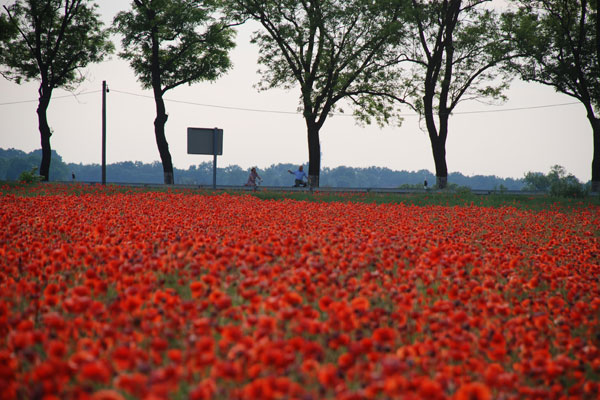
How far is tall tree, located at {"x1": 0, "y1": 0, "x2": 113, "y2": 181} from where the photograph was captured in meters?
33.0

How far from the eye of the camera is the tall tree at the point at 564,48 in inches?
1168

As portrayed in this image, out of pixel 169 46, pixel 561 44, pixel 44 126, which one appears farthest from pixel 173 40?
pixel 561 44

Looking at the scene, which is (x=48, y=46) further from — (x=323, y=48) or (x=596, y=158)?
(x=596, y=158)

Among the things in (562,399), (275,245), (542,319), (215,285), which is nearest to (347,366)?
(562,399)

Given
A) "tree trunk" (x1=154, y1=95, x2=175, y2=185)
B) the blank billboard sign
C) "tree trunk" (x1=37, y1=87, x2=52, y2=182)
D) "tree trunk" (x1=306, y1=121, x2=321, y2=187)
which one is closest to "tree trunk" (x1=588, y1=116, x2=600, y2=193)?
"tree trunk" (x1=306, y1=121, x2=321, y2=187)

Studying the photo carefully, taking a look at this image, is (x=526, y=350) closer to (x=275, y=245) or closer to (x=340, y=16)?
(x=275, y=245)

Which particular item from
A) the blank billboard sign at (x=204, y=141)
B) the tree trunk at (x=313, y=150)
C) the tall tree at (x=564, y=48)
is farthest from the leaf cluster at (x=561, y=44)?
the blank billboard sign at (x=204, y=141)

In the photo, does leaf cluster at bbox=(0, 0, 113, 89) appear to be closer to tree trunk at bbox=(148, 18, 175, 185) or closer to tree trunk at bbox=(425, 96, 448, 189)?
tree trunk at bbox=(148, 18, 175, 185)

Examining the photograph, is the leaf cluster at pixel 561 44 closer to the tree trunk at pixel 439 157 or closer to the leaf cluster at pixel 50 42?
the tree trunk at pixel 439 157

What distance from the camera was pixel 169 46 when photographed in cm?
3209

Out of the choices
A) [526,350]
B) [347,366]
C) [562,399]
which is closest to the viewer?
[347,366]

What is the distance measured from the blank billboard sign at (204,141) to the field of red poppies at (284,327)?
15.7 meters

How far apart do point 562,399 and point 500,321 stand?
1199 mm

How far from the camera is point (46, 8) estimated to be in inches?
1296
